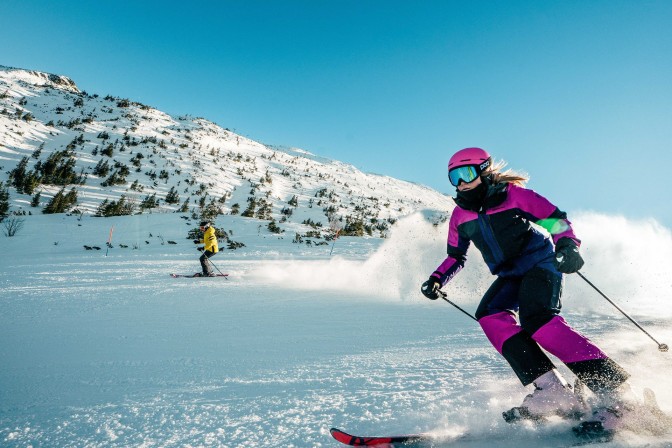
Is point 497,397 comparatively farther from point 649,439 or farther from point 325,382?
point 325,382

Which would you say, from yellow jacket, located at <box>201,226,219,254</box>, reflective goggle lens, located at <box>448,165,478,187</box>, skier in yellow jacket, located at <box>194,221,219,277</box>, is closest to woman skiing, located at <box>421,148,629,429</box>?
reflective goggle lens, located at <box>448,165,478,187</box>

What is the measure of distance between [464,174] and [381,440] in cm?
174

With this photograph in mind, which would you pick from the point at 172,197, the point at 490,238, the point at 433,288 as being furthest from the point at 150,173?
the point at 490,238

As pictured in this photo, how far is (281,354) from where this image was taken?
363 cm

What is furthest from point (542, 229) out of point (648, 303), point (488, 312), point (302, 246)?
point (302, 246)

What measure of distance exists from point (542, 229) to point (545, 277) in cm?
39

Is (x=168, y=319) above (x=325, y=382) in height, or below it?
below

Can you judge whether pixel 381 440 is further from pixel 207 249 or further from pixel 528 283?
pixel 207 249

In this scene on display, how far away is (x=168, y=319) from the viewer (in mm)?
5195

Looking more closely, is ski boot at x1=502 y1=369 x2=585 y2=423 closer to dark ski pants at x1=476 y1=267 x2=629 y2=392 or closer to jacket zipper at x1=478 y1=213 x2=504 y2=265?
dark ski pants at x1=476 y1=267 x2=629 y2=392

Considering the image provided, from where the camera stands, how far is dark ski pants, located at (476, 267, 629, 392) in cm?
205

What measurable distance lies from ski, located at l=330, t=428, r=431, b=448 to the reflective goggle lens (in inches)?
63.7

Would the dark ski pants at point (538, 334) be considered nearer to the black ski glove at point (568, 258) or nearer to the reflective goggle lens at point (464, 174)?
the black ski glove at point (568, 258)

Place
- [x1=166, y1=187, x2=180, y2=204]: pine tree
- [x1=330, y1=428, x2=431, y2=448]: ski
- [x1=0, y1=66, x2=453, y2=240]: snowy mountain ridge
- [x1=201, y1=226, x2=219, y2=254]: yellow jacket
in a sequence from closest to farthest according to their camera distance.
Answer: [x1=330, y1=428, x2=431, y2=448]: ski
[x1=201, y1=226, x2=219, y2=254]: yellow jacket
[x1=0, y1=66, x2=453, y2=240]: snowy mountain ridge
[x1=166, y1=187, x2=180, y2=204]: pine tree
